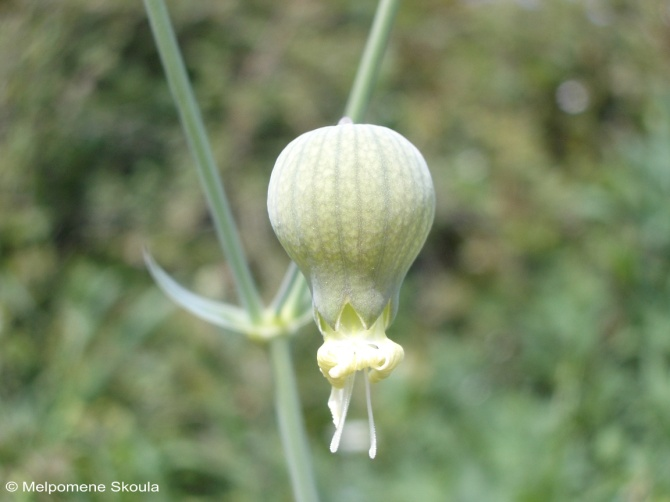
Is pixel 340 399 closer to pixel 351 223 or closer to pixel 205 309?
pixel 351 223

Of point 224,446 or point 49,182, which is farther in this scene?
point 49,182

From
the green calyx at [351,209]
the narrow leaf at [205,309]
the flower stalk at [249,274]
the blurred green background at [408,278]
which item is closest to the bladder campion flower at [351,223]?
the green calyx at [351,209]

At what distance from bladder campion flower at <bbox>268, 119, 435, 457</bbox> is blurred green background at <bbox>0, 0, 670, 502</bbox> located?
3.58ft

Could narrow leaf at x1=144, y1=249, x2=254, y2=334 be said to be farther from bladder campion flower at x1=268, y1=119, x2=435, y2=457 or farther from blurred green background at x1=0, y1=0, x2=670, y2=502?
blurred green background at x1=0, y1=0, x2=670, y2=502

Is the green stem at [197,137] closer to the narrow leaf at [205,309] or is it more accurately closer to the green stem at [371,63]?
the narrow leaf at [205,309]

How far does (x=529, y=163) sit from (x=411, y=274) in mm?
680

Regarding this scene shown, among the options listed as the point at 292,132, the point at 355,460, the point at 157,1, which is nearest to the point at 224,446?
the point at 355,460

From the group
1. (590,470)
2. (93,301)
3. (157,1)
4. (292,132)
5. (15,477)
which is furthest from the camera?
(292,132)

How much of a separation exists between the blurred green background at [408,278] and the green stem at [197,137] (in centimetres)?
92

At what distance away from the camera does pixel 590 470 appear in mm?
2096

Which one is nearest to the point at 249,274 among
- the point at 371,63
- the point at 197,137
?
the point at 197,137

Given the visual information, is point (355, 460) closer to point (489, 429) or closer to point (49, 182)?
point (489, 429)

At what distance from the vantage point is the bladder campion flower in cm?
89

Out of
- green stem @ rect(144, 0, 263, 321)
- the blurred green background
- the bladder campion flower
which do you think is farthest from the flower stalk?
the blurred green background
